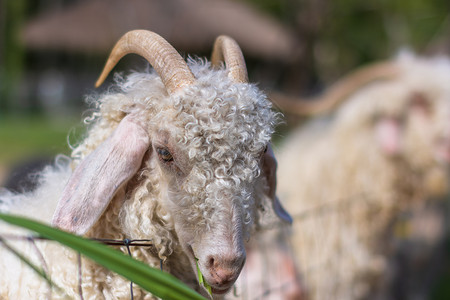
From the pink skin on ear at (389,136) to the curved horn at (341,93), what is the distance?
41cm

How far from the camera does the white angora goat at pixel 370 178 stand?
150 inches

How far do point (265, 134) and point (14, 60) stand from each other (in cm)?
1802

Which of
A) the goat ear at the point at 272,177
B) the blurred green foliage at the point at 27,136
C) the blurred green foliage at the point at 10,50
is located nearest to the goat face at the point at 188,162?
the goat ear at the point at 272,177

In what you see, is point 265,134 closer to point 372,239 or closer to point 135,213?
point 135,213

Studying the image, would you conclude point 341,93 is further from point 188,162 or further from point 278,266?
point 188,162

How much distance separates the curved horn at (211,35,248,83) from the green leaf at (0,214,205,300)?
0.83 m

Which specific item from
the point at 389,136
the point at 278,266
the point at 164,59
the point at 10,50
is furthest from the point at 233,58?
the point at 10,50

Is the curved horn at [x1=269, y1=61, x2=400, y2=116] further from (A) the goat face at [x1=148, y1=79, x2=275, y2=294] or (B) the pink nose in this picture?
(B) the pink nose

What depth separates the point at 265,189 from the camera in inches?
82.1

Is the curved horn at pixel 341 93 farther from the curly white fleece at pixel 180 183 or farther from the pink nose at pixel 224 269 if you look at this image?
the pink nose at pixel 224 269

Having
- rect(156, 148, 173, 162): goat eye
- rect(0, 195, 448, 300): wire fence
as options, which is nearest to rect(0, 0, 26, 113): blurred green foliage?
rect(0, 195, 448, 300): wire fence

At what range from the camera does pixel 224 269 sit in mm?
1545

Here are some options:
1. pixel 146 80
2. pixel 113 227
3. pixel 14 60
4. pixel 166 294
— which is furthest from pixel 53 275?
pixel 14 60

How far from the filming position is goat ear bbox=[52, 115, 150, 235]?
162cm
